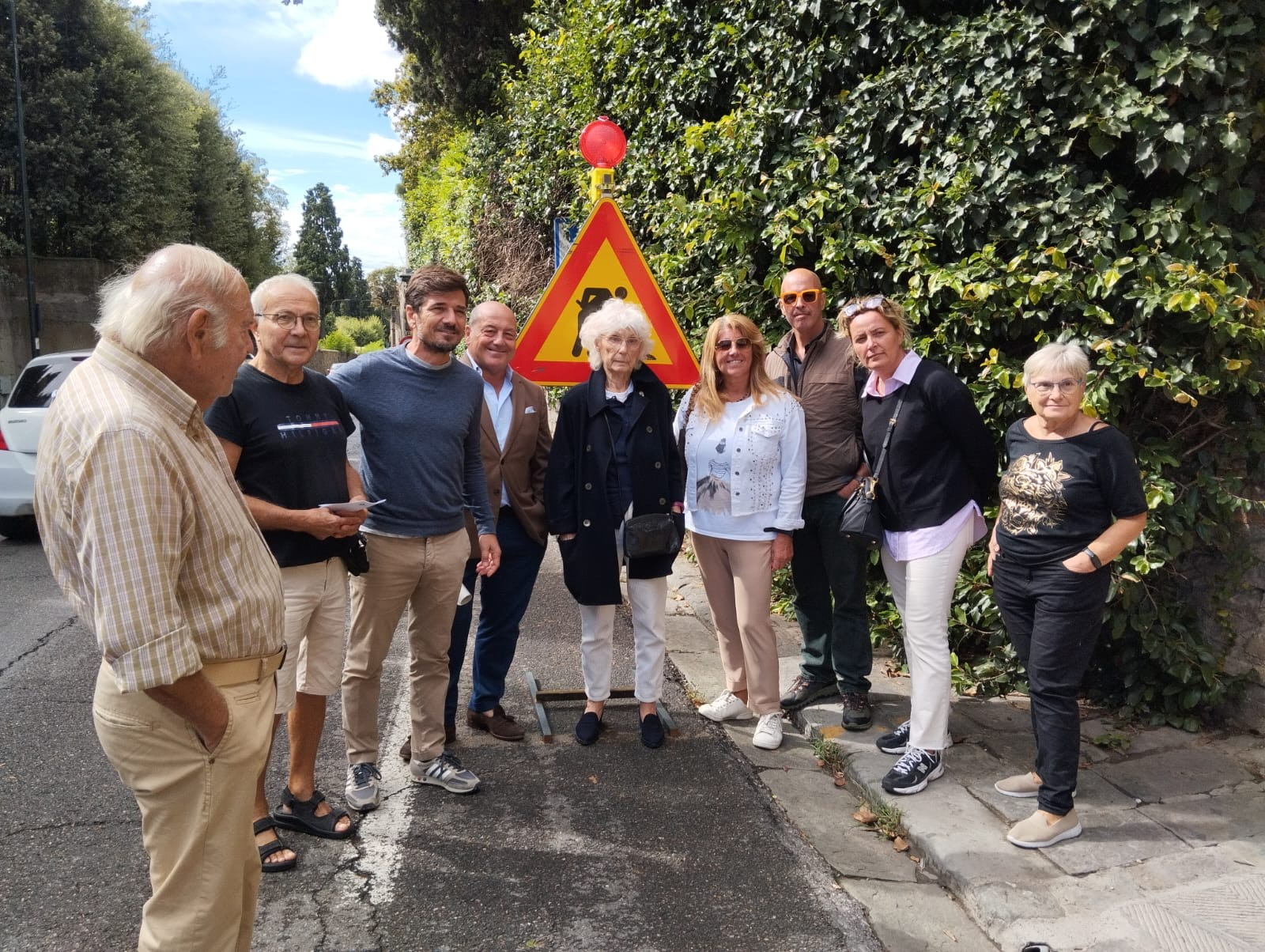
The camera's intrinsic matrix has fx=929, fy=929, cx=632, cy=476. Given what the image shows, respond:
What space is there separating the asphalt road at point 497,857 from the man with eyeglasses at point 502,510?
0.73ft

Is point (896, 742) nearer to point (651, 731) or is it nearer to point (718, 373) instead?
point (651, 731)

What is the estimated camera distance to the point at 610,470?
4.26 metres

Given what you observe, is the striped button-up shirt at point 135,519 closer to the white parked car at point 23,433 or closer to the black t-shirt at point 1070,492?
the black t-shirt at point 1070,492

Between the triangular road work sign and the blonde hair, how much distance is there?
0.98 feet

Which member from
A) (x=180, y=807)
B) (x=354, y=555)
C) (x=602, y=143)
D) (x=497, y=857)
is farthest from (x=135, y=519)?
(x=602, y=143)

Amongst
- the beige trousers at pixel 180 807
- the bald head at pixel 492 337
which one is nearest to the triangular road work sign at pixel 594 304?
the bald head at pixel 492 337

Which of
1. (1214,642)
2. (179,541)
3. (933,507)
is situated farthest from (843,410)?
(179,541)

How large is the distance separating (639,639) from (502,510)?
0.89 m

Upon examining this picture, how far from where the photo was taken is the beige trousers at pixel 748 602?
428 cm

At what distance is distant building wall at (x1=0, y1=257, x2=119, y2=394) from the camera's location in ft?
72.0

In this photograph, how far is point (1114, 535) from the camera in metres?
3.19

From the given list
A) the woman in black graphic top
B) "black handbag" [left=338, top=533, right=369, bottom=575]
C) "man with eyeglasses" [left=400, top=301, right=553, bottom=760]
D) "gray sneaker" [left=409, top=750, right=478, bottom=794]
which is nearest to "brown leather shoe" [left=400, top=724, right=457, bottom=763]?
"man with eyeglasses" [left=400, top=301, right=553, bottom=760]

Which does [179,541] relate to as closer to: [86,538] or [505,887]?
[86,538]

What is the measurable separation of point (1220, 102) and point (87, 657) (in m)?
6.28
